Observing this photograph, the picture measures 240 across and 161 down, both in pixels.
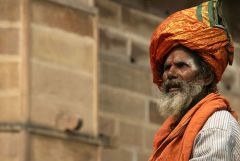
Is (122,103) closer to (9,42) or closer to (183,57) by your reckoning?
(9,42)

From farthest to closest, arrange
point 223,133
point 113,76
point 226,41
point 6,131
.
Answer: point 113,76 → point 6,131 → point 226,41 → point 223,133

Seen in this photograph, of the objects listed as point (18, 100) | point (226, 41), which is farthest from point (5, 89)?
point (226, 41)

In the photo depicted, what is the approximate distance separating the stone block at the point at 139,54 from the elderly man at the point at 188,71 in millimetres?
5510

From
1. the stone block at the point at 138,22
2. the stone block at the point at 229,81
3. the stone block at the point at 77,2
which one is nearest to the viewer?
the stone block at the point at 77,2

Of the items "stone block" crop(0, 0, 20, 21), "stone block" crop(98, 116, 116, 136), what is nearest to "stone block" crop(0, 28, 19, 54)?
"stone block" crop(0, 0, 20, 21)

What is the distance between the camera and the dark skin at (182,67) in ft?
24.9

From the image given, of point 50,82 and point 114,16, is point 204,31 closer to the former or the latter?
point 50,82

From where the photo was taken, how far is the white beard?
7.55 metres

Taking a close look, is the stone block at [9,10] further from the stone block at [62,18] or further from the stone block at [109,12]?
the stone block at [109,12]

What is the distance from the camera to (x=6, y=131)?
11570mm

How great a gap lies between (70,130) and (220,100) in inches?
177

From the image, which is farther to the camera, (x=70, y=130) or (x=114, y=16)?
(x=114, y=16)

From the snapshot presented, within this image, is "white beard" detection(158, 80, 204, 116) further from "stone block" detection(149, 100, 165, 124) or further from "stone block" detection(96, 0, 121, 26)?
"stone block" detection(149, 100, 165, 124)

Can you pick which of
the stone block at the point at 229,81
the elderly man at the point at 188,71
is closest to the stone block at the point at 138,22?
the stone block at the point at 229,81
